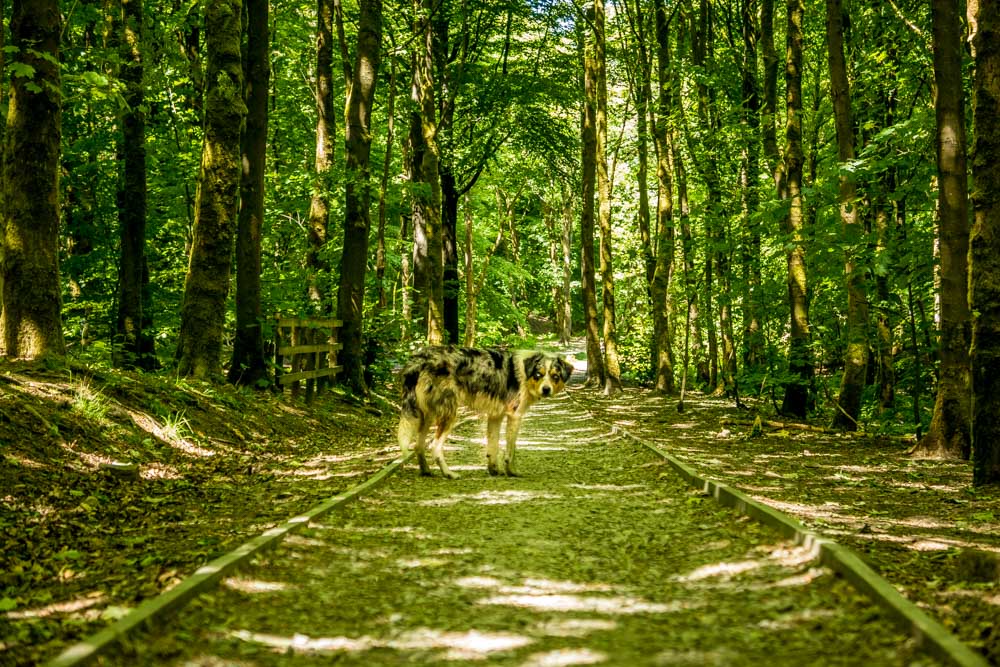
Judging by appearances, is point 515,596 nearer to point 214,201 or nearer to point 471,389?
point 471,389

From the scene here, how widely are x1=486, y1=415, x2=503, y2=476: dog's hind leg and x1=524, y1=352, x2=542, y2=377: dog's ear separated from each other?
0.67 m

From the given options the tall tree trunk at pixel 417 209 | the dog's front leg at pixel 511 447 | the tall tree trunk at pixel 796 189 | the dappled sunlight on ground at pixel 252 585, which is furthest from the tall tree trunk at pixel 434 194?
the dappled sunlight on ground at pixel 252 585

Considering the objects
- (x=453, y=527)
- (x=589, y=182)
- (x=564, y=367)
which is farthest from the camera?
(x=589, y=182)

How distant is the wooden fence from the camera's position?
14630mm

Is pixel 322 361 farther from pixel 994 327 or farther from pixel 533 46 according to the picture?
pixel 533 46

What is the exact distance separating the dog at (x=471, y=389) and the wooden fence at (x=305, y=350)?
5.20 meters

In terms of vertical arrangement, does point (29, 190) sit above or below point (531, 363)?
above

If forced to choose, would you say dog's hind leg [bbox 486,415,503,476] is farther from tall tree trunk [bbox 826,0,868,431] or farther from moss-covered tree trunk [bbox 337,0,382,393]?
moss-covered tree trunk [bbox 337,0,382,393]

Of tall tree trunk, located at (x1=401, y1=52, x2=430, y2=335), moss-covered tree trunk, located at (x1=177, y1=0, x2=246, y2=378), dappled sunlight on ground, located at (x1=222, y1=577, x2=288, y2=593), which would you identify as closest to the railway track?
dappled sunlight on ground, located at (x1=222, y1=577, x2=288, y2=593)

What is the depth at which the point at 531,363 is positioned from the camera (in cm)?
1034

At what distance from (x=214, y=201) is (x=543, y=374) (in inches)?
248

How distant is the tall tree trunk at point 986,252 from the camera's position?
854 centimetres

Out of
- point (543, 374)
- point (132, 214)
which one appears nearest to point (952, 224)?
point (543, 374)

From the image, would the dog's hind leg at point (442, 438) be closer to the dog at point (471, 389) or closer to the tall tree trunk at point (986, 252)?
the dog at point (471, 389)
